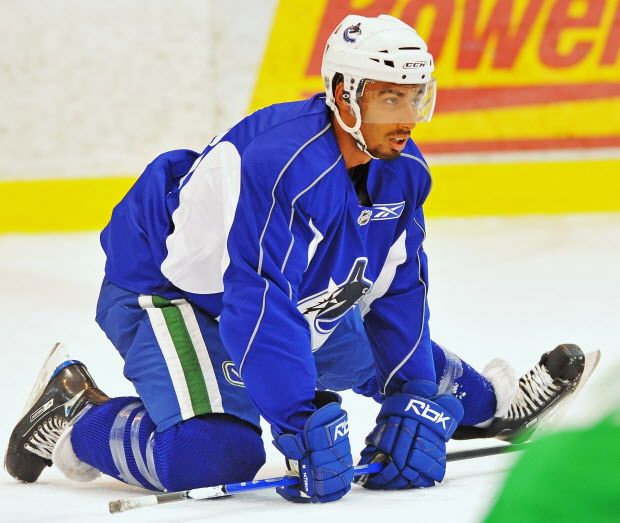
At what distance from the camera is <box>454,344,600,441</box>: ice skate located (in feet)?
8.77

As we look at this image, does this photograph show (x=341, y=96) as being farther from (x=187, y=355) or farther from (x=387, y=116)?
(x=187, y=355)

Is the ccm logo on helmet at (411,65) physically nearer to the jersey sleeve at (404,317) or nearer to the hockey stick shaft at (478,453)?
the jersey sleeve at (404,317)

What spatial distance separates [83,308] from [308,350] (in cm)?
213

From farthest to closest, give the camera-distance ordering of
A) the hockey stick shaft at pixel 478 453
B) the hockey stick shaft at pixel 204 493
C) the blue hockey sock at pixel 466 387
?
the blue hockey sock at pixel 466 387 < the hockey stick shaft at pixel 478 453 < the hockey stick shaft at pixel 204 493

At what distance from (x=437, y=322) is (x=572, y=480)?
3.15 m

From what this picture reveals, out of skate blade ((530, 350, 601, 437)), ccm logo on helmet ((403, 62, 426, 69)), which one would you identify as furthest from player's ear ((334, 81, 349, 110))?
skate blade ((530, 350, 601, 437))

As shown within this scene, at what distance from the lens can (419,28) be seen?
17.8 feet

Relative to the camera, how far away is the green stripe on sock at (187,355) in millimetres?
2307

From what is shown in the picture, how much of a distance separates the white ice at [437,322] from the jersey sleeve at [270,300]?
0.60 feet

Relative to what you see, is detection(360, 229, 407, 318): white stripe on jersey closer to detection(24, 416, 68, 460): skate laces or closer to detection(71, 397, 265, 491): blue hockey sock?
detection(71, 397, 265, 491): blue hockey sock

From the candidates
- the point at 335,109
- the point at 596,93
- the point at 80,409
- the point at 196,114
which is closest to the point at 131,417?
the point at 80,409

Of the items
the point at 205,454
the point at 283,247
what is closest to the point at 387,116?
the point at 283,247

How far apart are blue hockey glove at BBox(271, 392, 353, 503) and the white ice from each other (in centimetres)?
3

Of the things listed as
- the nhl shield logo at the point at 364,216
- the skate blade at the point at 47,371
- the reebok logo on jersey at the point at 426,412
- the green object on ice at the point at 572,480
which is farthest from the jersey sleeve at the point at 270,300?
the green object on ice at the point at 572,480
